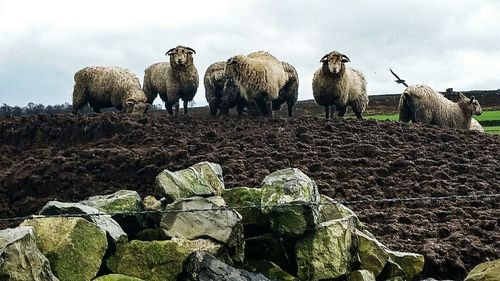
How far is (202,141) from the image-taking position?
14.3 metres

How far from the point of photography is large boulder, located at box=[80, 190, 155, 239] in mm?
7961

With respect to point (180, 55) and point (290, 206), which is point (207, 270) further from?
point (180, 55)

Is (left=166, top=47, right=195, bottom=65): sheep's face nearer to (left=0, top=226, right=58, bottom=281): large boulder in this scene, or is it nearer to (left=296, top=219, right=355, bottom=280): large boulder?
(left=296, top=219, right=355, bottom=280): large boulder

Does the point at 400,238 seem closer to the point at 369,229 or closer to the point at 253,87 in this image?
the point at 369,229

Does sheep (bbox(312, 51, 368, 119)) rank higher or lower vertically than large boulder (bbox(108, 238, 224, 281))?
higher

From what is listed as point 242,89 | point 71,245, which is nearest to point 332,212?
point 71,245

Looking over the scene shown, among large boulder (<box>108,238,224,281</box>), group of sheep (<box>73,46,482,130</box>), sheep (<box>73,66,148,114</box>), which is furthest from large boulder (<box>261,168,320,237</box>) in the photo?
sheep (<box>73,66,148,114</box>)

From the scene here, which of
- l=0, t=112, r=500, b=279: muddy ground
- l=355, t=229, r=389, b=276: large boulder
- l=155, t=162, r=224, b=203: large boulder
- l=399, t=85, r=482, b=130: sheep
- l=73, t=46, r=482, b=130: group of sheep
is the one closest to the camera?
l=355, t=229, r=389, b=276: large boulder

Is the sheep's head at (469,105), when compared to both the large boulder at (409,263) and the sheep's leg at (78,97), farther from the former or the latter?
the large boulder at (409,263)

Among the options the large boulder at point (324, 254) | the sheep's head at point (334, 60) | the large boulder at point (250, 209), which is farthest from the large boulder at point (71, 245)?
the sheep's head at point (334, 60)

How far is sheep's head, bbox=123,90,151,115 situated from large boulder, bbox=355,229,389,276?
458 inches

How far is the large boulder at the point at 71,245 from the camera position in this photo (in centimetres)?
689

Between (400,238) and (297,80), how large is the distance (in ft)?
36.9

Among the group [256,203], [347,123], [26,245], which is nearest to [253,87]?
[347,123]
